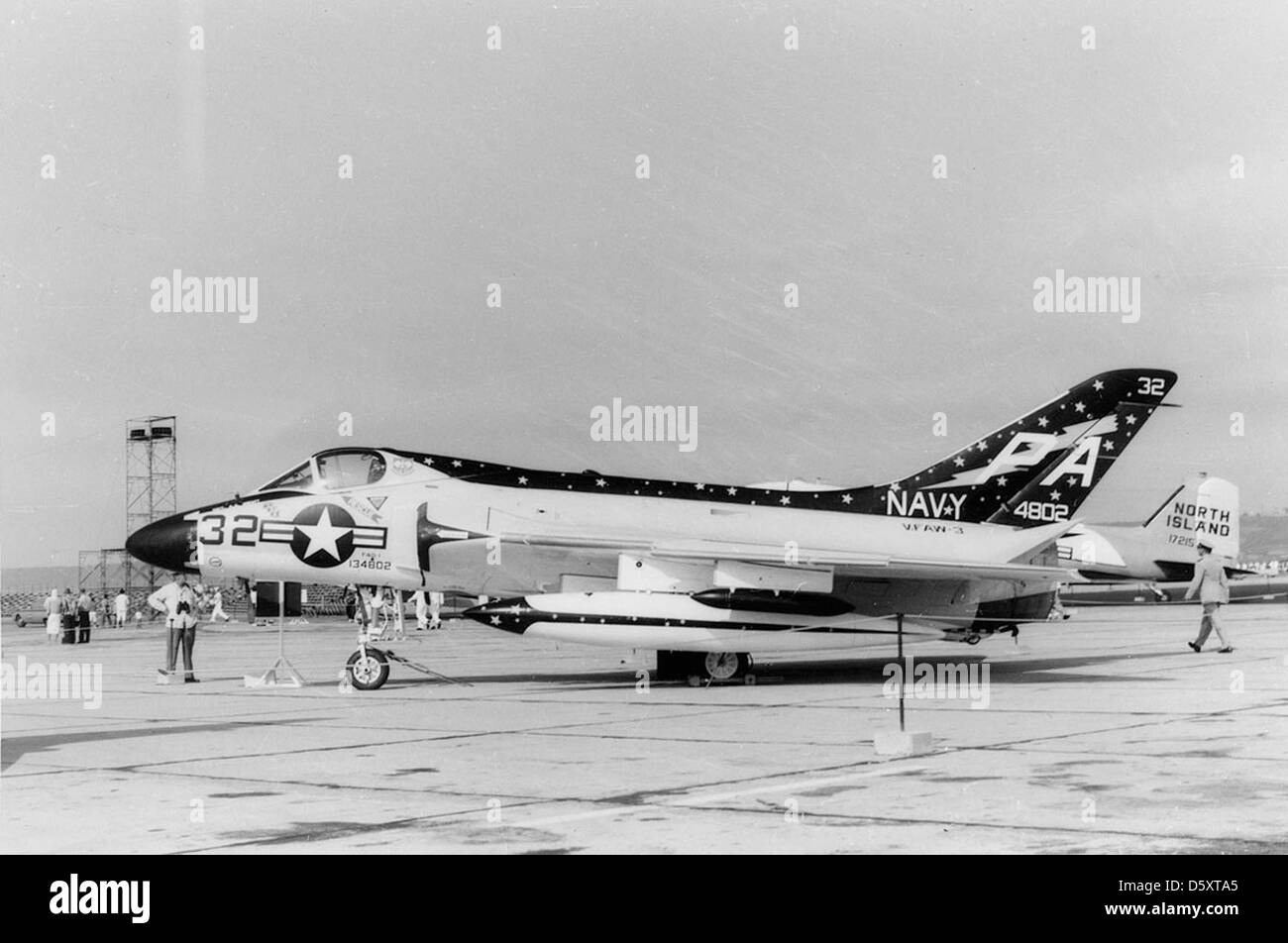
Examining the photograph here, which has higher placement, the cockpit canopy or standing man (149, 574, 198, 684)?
the cockpit canopy

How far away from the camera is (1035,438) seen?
18453 mm

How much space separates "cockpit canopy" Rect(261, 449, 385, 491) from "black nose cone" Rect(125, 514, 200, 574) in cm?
115

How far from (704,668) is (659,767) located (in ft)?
26.2

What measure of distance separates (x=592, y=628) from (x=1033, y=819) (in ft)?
31.4

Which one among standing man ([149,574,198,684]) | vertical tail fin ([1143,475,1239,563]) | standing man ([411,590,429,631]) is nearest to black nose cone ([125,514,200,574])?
standing man ([149,574,198,684])

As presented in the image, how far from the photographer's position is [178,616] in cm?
2000

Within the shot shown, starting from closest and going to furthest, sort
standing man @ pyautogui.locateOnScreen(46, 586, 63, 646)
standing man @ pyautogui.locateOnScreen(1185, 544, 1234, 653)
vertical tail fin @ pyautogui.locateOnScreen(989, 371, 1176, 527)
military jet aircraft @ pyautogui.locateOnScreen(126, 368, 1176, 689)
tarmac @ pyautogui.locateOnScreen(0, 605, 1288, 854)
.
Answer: tarmac @ pyautogui.locateOnScreen(0, 605, 1288, 854) → military jet aircraft @ pyautogui.locateOnScreen(126, 368, 1176, 689) → vertical tail fin @ pyautogui.locateOnScreen(989, 371, 1176, 527) → standing man @ pyautogui.locateOnScreen(1185, 544, 1234, 653) → standing man @ pyautogui.locateOnScreen(46, 586, 63, 646)

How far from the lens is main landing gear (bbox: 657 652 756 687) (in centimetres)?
1720

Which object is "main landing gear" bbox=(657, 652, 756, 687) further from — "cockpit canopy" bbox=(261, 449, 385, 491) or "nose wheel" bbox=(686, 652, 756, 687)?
"cockpit canopy" bbox=(261, 449, 385, 491)

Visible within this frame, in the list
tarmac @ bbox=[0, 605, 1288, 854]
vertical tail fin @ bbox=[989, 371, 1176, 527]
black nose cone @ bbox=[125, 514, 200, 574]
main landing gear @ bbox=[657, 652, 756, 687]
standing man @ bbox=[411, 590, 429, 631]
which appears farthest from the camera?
standing man @ bbox=[411, 590, 429, 631]

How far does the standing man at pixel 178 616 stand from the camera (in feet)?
64.9
